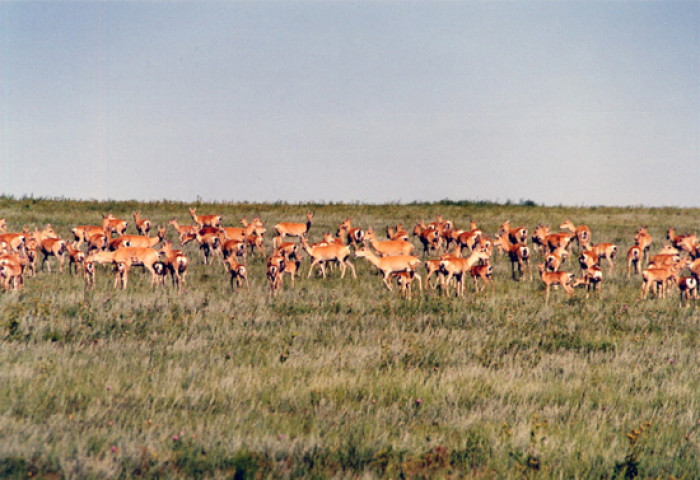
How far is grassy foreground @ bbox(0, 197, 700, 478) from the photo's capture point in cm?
675

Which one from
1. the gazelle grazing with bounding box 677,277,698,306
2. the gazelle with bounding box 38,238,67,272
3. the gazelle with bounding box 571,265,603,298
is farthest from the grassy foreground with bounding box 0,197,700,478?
the gazelle with bounding box 38,238,67,272

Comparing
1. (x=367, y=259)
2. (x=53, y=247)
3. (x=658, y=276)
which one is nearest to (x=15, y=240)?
(x=53, y=247)

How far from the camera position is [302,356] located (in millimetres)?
10445

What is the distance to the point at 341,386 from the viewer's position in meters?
8.90

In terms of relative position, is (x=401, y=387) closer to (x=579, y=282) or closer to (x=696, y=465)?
(x=696, y=465)

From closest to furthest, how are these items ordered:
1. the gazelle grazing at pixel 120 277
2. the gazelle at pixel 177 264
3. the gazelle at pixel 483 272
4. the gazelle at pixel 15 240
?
the gazelle grazing at pixel 120 277
the gazelle at pixel 177 264
the gazelle at pixel 483 272
the gazelle at pixel 15 240

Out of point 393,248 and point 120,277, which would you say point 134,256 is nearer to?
point 120,277

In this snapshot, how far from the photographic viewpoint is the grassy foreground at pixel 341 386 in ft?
22.1

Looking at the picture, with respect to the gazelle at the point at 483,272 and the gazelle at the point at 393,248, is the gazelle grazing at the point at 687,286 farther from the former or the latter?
the gazelle at the point at 393,248

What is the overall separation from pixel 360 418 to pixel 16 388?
4.31 metres

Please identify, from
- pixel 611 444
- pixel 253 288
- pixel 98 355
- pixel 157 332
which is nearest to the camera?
pixel 611 444

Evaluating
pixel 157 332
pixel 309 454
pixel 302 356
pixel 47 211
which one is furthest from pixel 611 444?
pixel 47 211

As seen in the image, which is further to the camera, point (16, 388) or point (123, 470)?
point (16, 388)

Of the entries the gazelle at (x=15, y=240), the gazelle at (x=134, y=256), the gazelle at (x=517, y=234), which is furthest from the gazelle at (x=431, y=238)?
the gazelle at (x=15, y=240)
